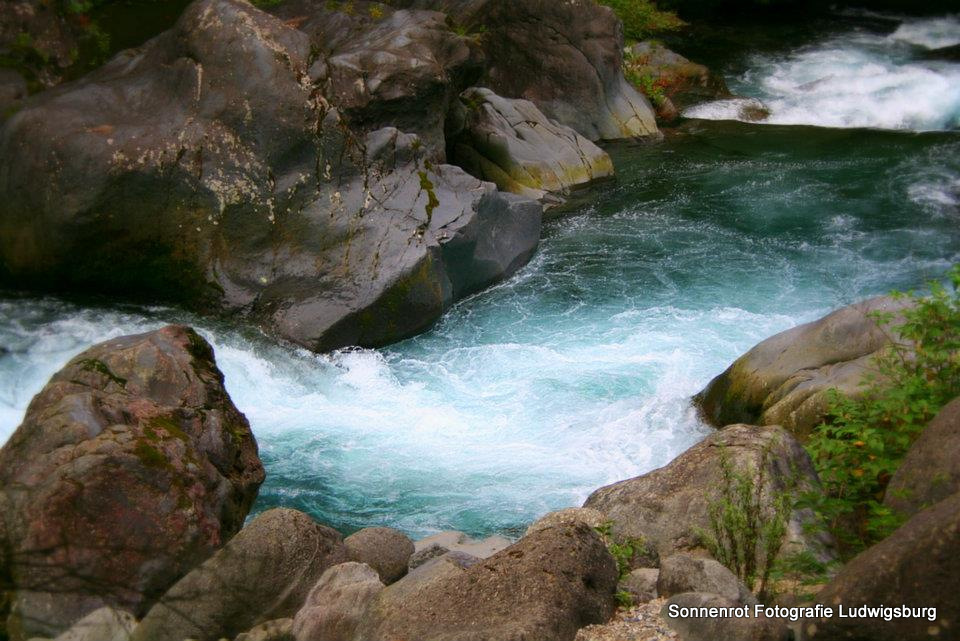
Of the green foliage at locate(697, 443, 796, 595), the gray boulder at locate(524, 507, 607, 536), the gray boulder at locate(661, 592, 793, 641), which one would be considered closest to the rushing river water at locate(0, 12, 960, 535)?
the gray boulder at locate(524, 507, 607, 536)

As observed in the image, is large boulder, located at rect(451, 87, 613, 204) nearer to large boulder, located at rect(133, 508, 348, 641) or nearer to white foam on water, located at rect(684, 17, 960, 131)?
white foam on water, located at rect(684, 17, 960, 131)

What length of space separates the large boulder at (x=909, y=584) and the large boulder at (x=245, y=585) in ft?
10.1

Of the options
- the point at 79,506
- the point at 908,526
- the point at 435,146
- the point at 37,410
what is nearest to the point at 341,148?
the point at 435,146

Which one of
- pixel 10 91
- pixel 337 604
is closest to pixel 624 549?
pixel 337 604

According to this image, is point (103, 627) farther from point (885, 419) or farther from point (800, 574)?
point (885, 419)

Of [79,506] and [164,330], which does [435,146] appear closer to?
[164,330]

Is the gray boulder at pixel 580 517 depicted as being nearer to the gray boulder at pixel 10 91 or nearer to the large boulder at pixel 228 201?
the large boulder at pixel 228 201

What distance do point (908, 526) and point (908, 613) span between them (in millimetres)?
342

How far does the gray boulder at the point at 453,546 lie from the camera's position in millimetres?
6555

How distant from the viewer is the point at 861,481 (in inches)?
207

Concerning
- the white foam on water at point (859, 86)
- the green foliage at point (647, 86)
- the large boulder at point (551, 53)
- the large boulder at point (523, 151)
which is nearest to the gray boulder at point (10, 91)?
the large boulder at point (523, 151)

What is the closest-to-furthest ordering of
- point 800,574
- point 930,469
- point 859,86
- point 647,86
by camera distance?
point 930,469 < point 800,574 < point 647,86 < point 859,86

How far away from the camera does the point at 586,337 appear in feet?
37.1

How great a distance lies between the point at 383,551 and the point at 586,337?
526 centimetres
